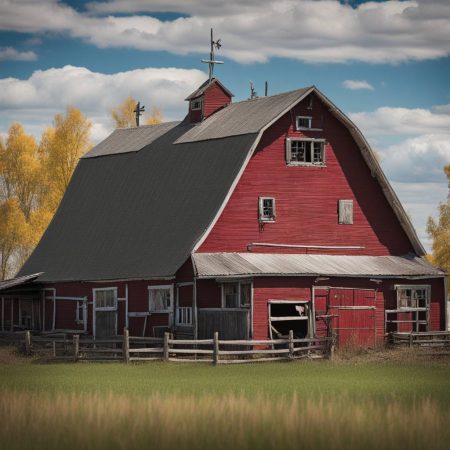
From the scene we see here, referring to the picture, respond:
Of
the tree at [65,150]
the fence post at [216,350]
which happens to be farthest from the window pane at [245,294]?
the tree at [65,150]

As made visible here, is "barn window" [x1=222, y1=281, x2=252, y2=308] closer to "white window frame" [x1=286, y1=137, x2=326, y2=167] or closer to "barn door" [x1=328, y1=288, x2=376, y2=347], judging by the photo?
"barn door" [x1=328, y1=288, x2=376, y2=347]

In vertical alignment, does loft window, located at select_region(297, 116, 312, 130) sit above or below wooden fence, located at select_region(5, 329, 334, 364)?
above

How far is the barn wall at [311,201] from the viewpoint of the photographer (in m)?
44.7

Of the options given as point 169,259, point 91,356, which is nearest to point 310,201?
point 169,259

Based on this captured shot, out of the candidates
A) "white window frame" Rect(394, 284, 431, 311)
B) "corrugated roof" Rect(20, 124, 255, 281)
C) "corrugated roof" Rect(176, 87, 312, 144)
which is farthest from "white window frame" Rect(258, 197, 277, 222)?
"white window frame" Rect(394, 284, 431, 311)

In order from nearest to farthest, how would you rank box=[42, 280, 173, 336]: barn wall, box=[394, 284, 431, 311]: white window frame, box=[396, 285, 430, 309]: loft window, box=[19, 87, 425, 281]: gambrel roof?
box=[19, 87, 425, 281]: gambrel roof < box=[42, 280, 173, 336]: barn wall < box=[394, 284, 431, 311]: white window frame < box=[396, 285, 430, 309]: loft window

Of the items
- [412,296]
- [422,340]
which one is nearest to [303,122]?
[412,296]

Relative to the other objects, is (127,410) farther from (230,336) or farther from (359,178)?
(359,178)

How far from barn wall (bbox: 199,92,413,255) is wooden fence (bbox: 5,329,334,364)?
411 centimetres

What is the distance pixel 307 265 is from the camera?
1743 inches

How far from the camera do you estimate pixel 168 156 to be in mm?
50719

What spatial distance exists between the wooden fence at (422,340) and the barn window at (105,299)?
36.1ft

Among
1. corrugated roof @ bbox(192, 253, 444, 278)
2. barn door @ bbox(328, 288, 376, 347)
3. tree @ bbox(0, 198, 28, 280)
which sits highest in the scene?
tree @ bbox(0, 198, 28, 280)

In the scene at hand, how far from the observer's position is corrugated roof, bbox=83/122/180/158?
2137 inches
